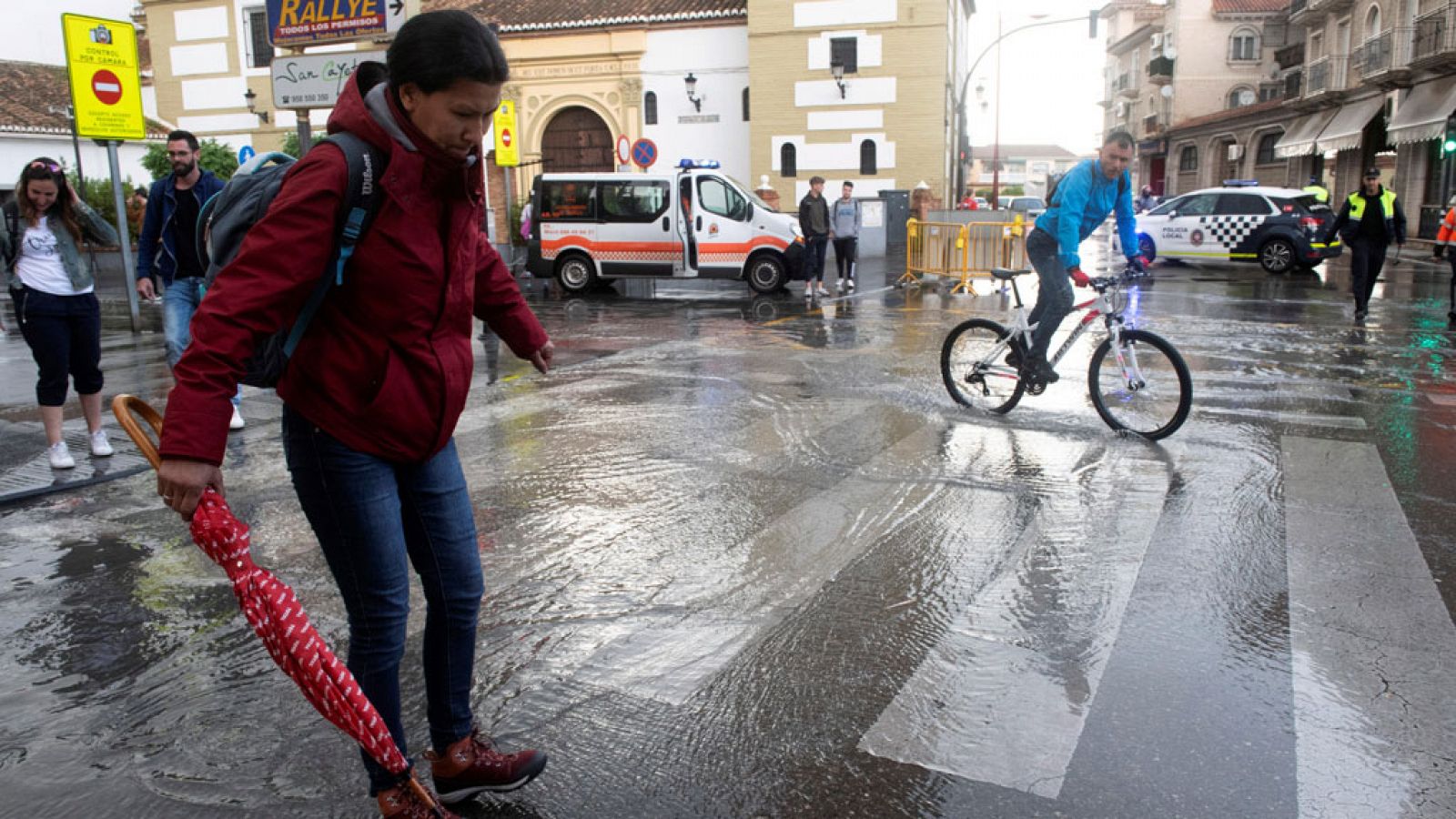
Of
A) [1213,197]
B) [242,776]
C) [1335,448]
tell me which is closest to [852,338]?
[1335,448]

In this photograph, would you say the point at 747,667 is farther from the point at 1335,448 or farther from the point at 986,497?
the point at 1335,448

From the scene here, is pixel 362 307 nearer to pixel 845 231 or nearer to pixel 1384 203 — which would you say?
pixel 1384 203

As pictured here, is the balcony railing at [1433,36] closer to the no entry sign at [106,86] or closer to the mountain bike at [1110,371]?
the mountain bike at [1110,371]

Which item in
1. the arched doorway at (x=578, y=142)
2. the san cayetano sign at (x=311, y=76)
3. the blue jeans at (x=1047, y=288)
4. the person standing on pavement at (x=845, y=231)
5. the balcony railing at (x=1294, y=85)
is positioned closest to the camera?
the blue jeans at (x=1047, y=288)

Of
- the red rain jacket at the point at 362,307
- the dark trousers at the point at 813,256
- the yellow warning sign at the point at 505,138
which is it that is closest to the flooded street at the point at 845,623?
the red rain jacket at the point at 362,307

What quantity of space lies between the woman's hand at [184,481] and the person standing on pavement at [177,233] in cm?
505

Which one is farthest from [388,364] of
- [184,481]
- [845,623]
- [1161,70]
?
[1161,70]

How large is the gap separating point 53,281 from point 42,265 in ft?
0.33

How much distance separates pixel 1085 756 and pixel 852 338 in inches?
342

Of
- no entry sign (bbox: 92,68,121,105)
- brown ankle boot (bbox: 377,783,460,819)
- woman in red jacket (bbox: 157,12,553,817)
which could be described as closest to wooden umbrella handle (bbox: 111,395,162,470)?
woman in red jacket (bbox: 157,12,553,817)

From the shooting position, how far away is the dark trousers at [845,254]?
17.6 m

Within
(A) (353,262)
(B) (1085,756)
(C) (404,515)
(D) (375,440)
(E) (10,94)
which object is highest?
(E) (10,94)

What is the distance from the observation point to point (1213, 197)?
803 inches

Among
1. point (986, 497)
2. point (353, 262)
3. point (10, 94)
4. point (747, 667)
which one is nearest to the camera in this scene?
point (353, 262)
